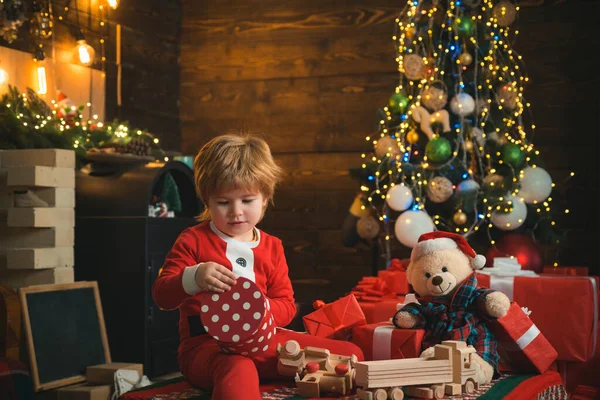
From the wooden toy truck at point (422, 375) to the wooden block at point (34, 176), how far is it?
78.6 inches

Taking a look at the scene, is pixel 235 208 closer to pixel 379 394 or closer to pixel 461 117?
pixel 379 394

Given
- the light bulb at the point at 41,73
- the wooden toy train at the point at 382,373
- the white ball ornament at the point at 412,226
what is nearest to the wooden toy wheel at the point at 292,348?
the wooden toy train at the point at 382,373

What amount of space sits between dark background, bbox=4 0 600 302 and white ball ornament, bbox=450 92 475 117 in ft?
3.37

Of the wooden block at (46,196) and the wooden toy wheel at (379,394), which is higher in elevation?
the wooden block at (46,196)

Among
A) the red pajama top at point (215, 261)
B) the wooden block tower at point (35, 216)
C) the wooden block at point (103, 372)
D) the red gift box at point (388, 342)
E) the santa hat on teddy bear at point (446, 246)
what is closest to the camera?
the red pajama top at point (215, 261)

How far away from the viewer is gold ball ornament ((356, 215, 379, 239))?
4.15 metres

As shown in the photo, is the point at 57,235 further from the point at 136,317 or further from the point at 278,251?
the point at 278,251

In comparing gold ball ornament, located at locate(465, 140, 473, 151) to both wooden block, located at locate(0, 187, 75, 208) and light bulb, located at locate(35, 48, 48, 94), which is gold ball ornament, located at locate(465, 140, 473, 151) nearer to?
wooden block, located at locate(0, 187, 75, 208)

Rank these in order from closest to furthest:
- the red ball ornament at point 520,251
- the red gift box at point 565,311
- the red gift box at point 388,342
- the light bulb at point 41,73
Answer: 1. the red gift box at point 388,342
2. the red gift box at point 565,311
3. the red ball ornament at point 520,251
4. the light bulb at point 41,73

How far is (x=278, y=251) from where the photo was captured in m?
2.03

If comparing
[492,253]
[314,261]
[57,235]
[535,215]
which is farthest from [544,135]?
[57,235]

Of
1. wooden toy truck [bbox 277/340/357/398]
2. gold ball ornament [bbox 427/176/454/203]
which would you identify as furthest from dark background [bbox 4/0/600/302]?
wooden toy truck [bbox 277/340/357/398]

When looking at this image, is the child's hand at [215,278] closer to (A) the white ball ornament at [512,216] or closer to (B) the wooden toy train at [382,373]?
(B) the wooden toy train at [382,373]

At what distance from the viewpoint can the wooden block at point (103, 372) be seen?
3.21 meters
